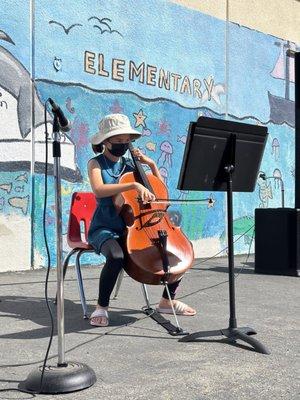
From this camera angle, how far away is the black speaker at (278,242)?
788 centimetres

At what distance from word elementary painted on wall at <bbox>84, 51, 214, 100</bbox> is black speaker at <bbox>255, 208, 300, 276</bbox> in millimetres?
2608

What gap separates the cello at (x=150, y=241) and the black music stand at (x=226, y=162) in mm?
477

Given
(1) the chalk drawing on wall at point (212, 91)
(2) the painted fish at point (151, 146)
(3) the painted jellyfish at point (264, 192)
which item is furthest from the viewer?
(3) the painted jellyfish at point (264, 192)

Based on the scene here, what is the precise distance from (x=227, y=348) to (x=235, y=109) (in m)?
7.11

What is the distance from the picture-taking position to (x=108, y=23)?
8.58 metres

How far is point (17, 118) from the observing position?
755cm

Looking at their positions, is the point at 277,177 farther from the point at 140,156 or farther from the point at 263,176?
the point at 140,156

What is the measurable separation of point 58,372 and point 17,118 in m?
4.81

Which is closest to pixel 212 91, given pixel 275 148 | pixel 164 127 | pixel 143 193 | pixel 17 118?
pixel 164 127

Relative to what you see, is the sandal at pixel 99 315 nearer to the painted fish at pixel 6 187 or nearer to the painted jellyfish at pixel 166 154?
the painted fish at pixel 6 187

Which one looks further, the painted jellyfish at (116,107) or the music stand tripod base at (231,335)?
the painted jellyfish at (116,107)

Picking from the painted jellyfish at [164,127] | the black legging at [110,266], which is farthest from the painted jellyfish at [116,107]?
the black legging at [110,266]

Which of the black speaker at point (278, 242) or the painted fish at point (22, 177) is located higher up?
the painted fish at point (22, 177)

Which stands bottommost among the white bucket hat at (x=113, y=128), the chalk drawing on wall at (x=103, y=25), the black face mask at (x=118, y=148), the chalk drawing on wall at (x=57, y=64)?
the black face mask at (x=118, y=148)
